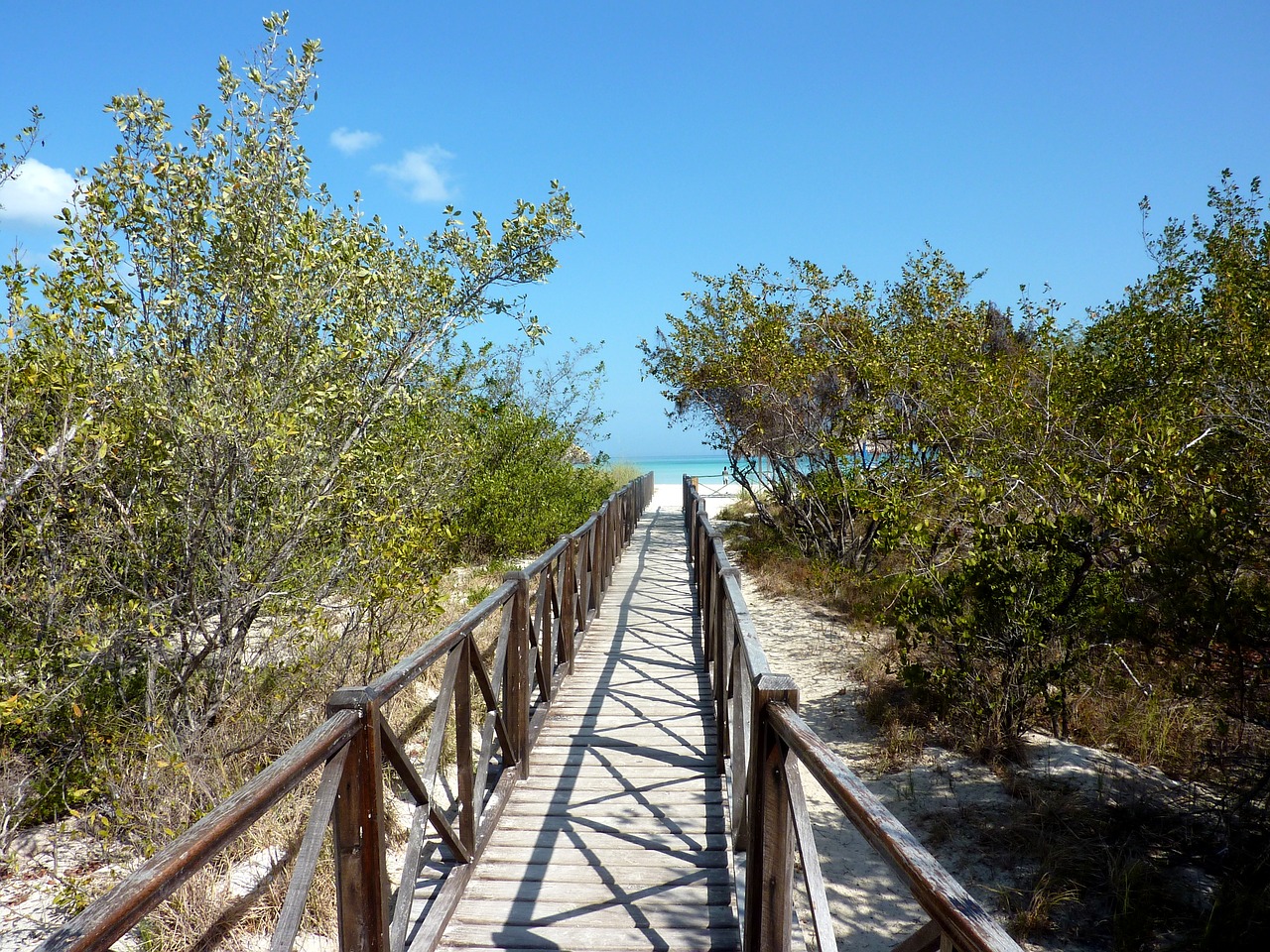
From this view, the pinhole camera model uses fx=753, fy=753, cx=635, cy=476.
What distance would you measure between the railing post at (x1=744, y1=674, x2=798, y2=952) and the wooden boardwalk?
740 mm

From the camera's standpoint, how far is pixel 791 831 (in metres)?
2.24

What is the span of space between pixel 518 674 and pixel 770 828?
7.33 feet

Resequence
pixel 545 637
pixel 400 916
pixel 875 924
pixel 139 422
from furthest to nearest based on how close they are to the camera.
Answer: pixel 545 637 < pixel 139 422 < pixel 875 924 < pixel 400 916

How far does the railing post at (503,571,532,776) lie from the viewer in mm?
4105

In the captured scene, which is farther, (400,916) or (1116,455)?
(1116,455)

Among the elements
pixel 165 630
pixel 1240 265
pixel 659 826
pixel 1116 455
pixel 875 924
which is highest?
pixel 1240 265

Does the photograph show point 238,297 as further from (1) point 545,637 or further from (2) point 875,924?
(2) point 875,924

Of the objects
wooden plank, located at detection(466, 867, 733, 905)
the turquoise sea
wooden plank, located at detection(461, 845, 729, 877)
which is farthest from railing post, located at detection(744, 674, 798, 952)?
the turquoise sea

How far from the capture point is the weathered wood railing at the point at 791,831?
1229 mm

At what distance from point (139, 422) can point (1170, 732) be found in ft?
21.5

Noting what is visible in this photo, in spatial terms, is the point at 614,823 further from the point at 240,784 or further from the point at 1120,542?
the point at 1120,542

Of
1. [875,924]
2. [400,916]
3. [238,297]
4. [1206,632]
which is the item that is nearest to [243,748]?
[400,916]

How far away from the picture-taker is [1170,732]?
499 cm

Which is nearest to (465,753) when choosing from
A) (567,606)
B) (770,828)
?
(770,828)
